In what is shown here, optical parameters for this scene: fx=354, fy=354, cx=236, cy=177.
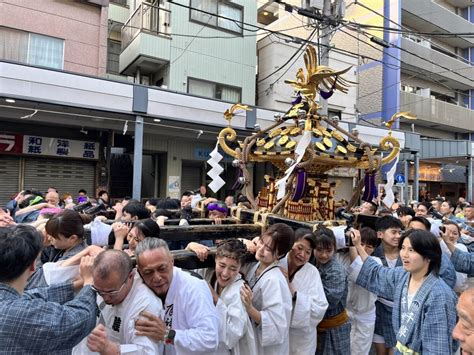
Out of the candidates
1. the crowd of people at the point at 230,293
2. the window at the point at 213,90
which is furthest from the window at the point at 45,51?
the crowd of people at the point at 230,293

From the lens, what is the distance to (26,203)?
6.01 metres

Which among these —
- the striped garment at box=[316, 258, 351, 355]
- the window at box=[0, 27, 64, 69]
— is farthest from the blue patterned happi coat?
the window at box=[0, 27, 64, 69]

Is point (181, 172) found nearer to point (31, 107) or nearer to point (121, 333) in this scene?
point (31, 107)

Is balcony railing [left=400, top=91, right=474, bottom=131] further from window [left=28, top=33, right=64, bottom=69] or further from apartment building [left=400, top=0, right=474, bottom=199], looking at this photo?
window [left=28, top=33, right=64, bottom=69]

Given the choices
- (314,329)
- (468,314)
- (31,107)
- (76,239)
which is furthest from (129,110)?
(468,314)

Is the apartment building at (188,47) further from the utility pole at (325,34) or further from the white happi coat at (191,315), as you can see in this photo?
the white happi coat at (191,315)

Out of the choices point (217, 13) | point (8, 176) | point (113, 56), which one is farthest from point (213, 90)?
point (8, 176)

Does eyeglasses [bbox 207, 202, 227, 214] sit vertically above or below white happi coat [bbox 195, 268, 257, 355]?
above

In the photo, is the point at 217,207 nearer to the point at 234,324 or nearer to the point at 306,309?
the point at 306,309

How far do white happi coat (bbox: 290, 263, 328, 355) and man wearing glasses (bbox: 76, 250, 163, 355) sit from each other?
1.13 m

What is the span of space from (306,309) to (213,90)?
38.5ft

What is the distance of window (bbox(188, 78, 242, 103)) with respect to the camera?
13.1 meters

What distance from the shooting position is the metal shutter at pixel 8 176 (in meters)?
9.85

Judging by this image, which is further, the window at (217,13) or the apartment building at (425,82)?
the apartment building at (425,82)
